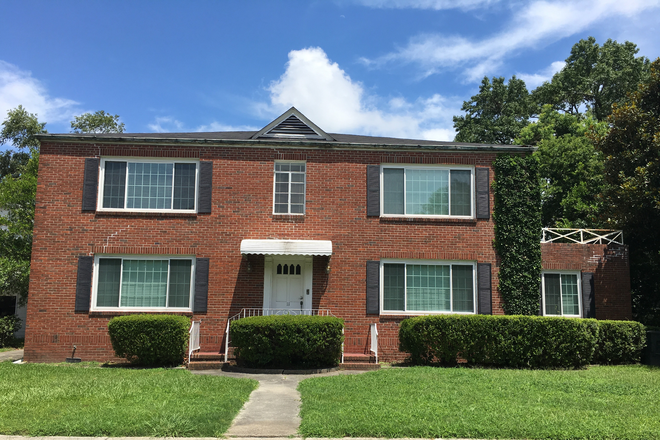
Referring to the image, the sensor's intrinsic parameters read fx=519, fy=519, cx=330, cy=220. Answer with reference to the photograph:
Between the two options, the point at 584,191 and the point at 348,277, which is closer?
the point at 348,277

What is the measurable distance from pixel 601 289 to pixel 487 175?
4944 millimetres

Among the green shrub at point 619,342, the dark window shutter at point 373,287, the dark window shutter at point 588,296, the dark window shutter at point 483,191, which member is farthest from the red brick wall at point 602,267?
the dark window shutter at point 373,287

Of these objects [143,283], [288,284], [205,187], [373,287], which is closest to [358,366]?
[373,287]

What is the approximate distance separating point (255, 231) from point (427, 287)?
493cm

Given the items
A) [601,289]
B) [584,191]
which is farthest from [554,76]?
[601,289]

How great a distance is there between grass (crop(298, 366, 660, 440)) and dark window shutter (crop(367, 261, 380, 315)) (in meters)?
2.80

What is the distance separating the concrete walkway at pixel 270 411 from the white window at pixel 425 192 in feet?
18.3

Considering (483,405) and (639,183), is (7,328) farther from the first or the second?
(639,183)

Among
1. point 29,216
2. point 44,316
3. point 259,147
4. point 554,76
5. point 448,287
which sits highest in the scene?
point 554,76

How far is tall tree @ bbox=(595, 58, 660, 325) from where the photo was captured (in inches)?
610

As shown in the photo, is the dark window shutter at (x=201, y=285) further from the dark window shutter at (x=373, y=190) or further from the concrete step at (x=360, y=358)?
the dark window shutter at (x=373, y=190)

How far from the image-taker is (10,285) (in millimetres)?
18312

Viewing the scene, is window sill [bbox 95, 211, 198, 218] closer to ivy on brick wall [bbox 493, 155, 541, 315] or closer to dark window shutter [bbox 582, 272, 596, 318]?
ivy on brick wall [bbox 493, 155, 541, 315]

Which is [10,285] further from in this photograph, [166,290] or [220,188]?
[220,188]
